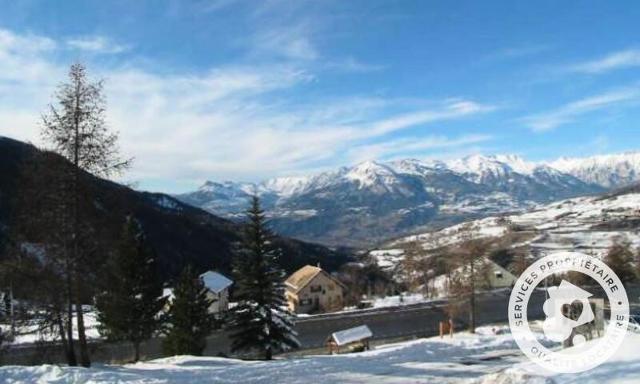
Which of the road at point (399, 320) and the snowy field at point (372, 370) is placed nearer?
the snowy field at point (372, 370)

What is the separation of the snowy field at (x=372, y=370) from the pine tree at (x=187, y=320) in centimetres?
933

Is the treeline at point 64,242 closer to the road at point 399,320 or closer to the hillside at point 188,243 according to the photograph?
the road at point 399,320

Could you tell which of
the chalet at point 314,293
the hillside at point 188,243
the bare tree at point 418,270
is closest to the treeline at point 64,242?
the chalet at point 314,293

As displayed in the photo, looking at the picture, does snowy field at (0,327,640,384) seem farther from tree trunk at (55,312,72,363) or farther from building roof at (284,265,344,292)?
building roof at (284,265,344,292)

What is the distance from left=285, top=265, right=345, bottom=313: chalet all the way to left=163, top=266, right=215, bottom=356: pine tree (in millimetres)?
59764

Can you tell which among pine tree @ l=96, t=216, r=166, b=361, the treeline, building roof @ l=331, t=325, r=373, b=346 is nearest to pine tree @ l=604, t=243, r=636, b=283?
building roof @ l=331, t=325, r=373, b=346

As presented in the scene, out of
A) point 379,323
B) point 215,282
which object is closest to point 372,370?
point 379,323

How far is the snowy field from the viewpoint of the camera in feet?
41.9

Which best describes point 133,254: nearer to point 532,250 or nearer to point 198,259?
point 198,259

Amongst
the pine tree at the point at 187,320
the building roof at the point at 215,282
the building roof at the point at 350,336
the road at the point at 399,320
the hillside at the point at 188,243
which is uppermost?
the hillside at the point at 188,243

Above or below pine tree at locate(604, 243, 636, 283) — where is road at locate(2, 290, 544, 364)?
below

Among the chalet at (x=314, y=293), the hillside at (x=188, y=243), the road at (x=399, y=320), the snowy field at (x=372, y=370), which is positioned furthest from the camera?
the hillside at (x=188, y=243)

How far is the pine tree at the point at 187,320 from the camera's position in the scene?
30.6 meters

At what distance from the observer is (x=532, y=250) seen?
167 meters
